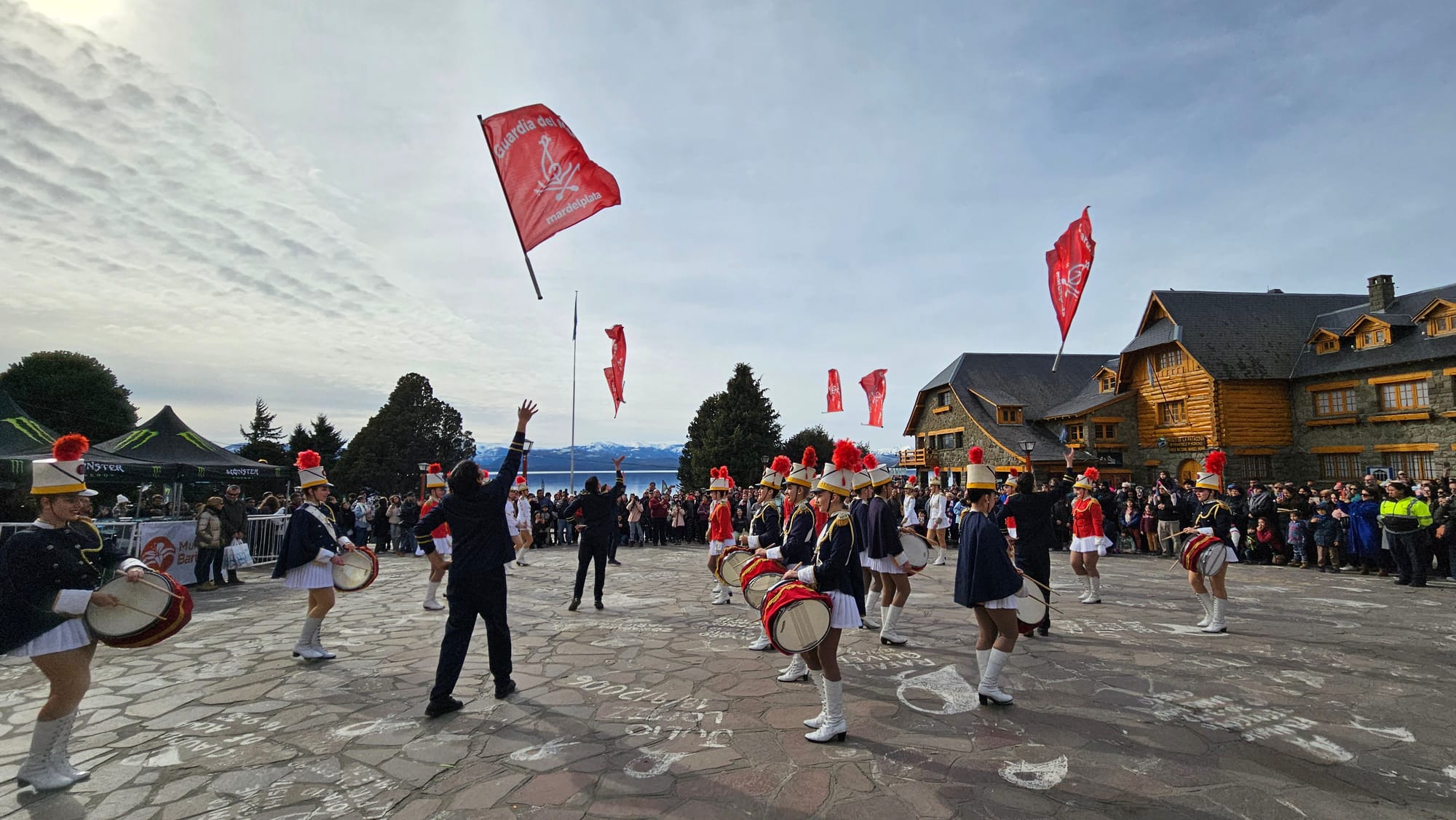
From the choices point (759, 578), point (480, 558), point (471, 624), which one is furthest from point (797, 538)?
point (471, 624)

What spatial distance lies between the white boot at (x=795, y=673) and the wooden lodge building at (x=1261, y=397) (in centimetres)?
2673

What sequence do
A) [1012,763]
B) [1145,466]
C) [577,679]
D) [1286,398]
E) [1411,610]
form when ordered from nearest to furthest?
[1012,763], [577,679], [1411,610], [1286,398], [1145,466]

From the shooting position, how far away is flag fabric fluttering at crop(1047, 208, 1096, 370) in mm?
15453

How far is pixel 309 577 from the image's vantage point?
7426 millimetres

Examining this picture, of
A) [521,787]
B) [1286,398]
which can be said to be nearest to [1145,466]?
[1286,398]

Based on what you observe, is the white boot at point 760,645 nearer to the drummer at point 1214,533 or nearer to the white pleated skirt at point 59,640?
the drummer at point 1214,533

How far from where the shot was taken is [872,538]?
8.23 meters

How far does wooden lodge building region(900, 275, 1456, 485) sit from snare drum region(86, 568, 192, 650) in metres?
30.8

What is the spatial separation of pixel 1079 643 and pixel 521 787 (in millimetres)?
6830

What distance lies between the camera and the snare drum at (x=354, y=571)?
25.2 ft

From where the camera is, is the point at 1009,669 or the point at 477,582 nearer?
the point at 477,582

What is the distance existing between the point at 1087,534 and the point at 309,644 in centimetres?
1084

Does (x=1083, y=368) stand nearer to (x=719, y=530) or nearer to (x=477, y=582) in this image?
(x=719, y=530)

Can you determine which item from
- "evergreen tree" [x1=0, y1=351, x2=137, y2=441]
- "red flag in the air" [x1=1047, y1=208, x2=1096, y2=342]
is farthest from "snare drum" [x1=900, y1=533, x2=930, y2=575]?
"evergreen tree" [x1=0, y1=351, x2=137, y2=441]
